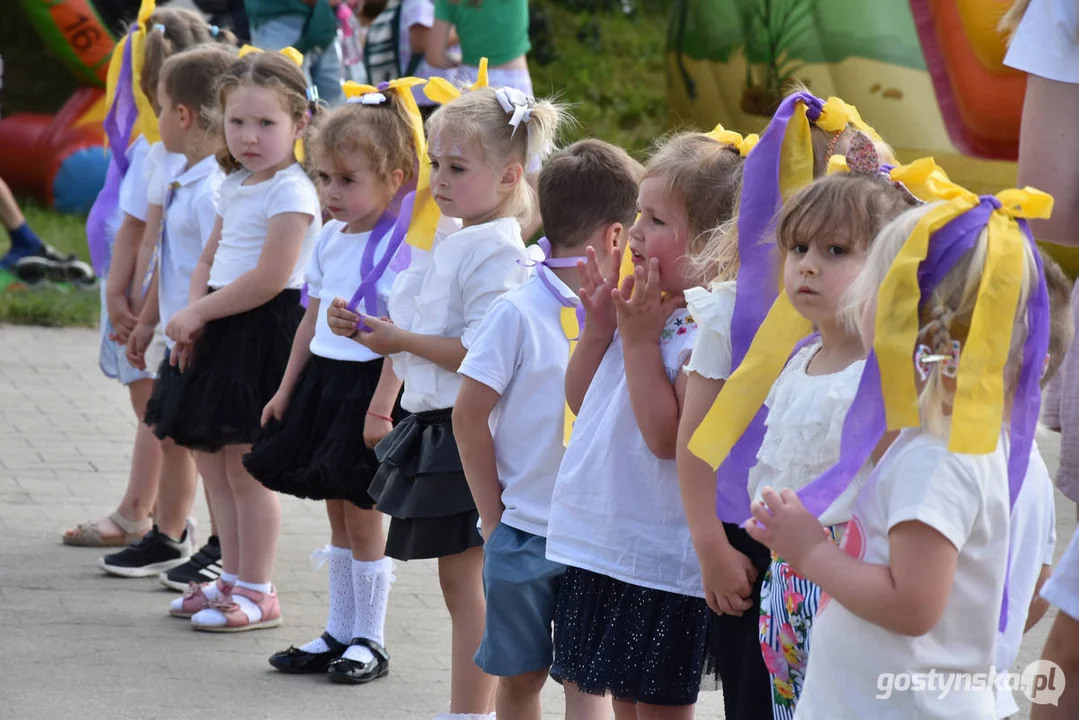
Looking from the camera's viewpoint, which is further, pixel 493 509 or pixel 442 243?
pixel 442 243

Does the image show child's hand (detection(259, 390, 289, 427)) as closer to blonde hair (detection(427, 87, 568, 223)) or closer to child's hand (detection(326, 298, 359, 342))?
child's hand (detection(326, 298, 359, 342))

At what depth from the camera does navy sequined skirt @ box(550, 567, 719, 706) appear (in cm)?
286

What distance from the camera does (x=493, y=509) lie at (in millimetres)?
3281

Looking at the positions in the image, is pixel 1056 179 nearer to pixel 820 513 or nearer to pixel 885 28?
pixel 820 513

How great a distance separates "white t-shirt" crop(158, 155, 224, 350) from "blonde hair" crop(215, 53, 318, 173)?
0.91 feet

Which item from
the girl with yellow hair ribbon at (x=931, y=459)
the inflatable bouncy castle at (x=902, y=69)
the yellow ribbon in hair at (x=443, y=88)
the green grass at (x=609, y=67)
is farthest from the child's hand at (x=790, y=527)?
the green grass at (x=609, y=67)

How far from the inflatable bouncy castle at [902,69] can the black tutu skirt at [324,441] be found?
452 cm

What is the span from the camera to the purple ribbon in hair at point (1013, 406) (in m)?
2.12

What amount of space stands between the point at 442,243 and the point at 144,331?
184cm

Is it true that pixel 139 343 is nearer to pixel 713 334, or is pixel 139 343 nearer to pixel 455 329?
pixel 455 329

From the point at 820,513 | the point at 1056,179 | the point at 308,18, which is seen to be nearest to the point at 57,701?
the point at 820,513

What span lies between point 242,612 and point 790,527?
8.92 feet

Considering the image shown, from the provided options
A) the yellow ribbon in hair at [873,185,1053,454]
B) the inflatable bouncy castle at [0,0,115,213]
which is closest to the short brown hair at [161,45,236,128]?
the yellow ribbon in hair at [873,185,1053,454]

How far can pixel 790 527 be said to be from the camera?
216 cm
